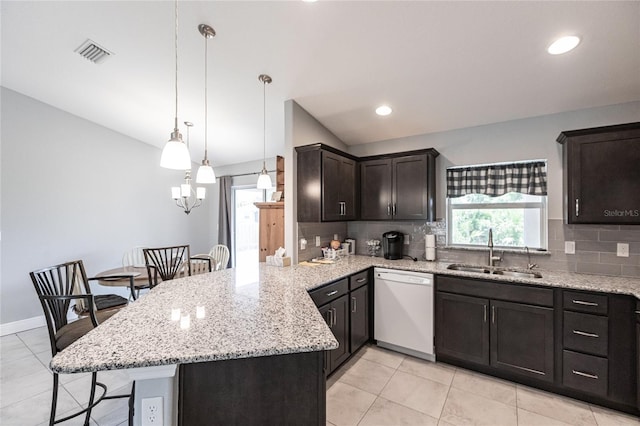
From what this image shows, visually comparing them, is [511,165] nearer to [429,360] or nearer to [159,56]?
[429,360]

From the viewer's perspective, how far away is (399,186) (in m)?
3.33

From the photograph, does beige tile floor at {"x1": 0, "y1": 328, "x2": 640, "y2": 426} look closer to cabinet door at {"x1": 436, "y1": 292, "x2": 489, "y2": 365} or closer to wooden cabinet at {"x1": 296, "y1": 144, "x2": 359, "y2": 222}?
cabinet door at {"x1": 436, "y1": 292, "x2": 489, "y2": 365}

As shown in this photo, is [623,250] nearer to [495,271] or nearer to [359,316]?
[495,271]

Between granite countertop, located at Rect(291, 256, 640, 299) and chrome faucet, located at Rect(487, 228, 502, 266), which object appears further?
chrome faucet, located at Rect(487, 228, 502, 266)

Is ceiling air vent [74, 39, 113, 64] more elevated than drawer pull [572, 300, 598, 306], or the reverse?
ceiling air vent [74, 39, 113, 64]

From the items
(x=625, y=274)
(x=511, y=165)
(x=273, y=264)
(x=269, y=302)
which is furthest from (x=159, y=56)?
(x=625, y=274)

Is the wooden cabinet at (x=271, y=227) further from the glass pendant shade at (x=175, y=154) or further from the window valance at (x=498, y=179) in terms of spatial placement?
the window valance at (x=498, y=179)

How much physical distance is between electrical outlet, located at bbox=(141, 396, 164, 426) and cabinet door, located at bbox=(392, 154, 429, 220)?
2.82 m

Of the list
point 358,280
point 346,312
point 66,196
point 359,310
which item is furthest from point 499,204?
point 66,196

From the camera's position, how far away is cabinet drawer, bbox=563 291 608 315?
212 cm

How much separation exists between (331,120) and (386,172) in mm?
929

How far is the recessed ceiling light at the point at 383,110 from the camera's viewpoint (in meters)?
2.96

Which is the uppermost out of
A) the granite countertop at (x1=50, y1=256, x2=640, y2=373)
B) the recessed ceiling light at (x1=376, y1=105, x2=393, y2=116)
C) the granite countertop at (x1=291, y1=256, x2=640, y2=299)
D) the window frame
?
the recessed ceiling light at (x1=376, y1=105, x2=393, y2=116)

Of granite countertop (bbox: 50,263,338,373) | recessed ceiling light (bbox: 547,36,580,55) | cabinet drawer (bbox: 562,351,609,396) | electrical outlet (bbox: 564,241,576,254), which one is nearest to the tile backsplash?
electrical outlet (bbox: 564,241,576,254)
